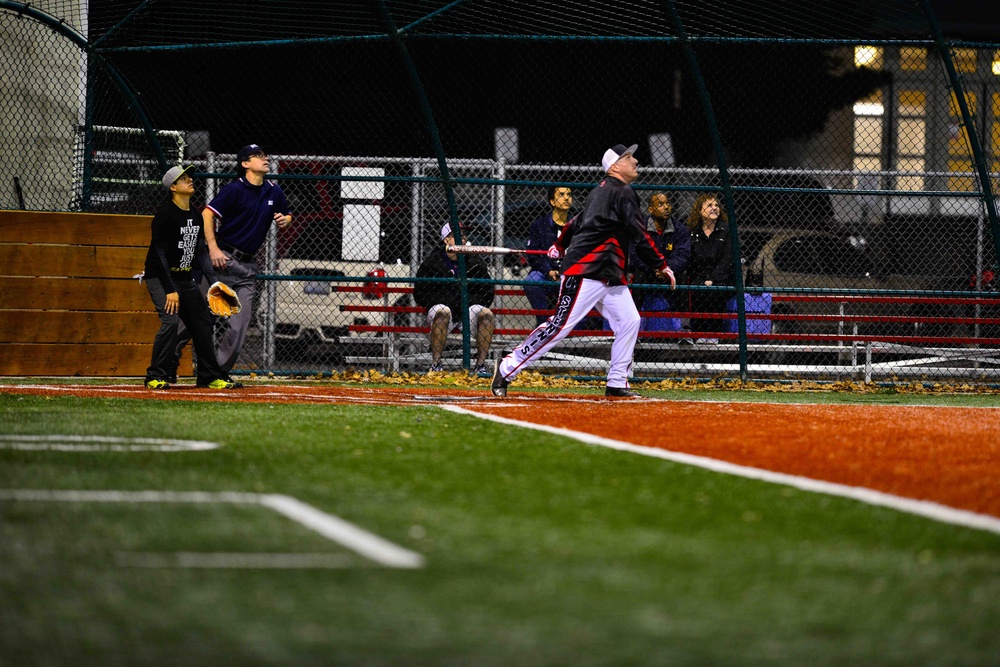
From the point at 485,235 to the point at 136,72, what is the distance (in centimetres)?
420

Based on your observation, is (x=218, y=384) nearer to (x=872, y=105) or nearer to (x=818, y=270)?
(x=818, y=270)

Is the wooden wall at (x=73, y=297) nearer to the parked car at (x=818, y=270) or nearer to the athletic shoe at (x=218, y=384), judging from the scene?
the athletic shoe at (x=218, y=384)

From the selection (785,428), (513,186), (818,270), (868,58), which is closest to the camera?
(785,428)

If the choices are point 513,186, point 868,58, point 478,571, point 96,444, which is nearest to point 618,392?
point 513,186

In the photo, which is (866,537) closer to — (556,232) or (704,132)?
(556,232)

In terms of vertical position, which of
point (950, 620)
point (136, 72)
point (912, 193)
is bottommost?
point (950, 620)

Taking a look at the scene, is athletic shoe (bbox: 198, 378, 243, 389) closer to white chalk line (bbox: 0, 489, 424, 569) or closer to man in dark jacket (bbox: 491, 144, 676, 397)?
man in dark jacket (bbox: 491, 144, 676, 397)

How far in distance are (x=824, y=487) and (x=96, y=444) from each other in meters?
3.39

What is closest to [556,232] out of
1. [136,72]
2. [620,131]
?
[136,72]

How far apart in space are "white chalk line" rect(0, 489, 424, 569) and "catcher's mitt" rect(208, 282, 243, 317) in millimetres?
6627

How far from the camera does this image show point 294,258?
53.4 feet

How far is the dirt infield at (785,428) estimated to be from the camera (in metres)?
5.96

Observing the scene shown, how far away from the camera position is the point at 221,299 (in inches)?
455

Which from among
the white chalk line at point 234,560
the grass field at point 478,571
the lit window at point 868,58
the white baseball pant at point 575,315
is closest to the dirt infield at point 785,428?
the white baseball pant at point 575,315
